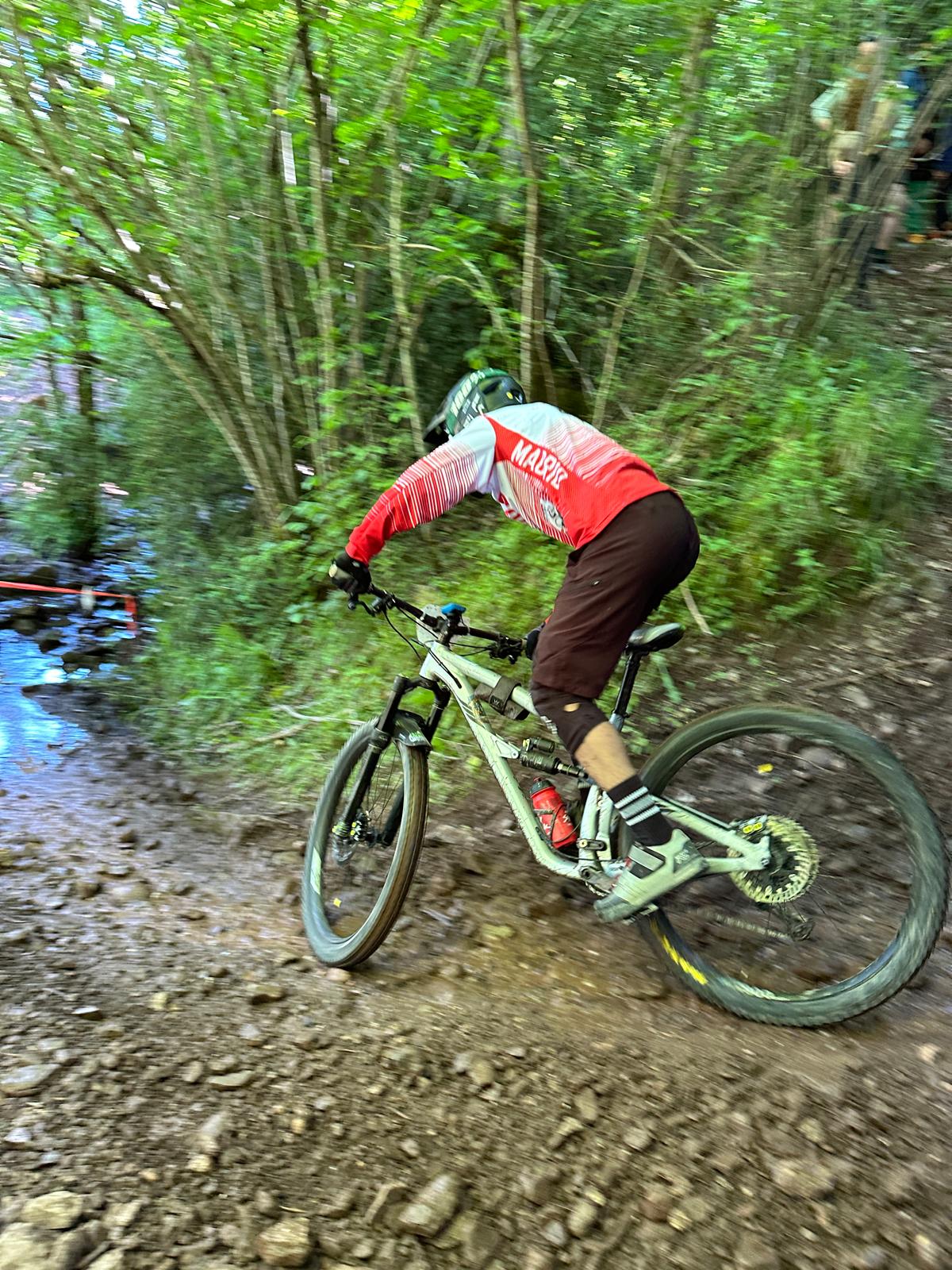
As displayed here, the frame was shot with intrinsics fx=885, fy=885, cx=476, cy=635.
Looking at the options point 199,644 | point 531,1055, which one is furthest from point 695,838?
point 199,644

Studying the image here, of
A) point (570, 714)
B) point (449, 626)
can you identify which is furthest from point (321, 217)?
point (570, 714)

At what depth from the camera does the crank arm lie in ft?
8.66

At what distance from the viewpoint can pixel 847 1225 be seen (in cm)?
192

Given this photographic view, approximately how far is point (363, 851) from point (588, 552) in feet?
5.10

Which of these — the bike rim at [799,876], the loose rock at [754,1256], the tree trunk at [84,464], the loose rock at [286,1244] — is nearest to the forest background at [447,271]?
the tree trunk at [84,464]

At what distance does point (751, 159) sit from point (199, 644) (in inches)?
191

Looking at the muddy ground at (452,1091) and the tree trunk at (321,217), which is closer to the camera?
the muddy ground at (452,1091)

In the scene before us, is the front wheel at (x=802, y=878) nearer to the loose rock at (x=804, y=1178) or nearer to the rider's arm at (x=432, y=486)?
the loose rock at (x=804, y=1178)

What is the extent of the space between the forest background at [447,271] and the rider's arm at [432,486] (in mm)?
1962

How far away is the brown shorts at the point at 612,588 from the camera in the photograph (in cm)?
260

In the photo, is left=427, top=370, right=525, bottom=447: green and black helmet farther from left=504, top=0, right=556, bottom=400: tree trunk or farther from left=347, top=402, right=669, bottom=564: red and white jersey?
left=504, top=0, right=556, bottom=400: tree trunk

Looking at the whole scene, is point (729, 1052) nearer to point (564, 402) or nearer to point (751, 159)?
point (564, 402)

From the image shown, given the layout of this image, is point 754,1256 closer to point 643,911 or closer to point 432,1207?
point 432,1207

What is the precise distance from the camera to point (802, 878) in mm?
2676
